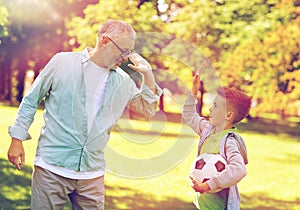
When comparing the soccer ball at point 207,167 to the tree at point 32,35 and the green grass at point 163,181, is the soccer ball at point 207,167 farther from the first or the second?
the tree at point 32,35

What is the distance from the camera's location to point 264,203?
6.47 meters

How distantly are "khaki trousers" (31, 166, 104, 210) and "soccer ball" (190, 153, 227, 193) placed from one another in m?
0.48

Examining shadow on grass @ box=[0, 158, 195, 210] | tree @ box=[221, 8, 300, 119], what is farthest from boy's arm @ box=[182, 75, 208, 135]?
tree @ box=[221, 8, 300, 119]

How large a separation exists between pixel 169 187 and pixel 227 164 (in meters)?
4.16

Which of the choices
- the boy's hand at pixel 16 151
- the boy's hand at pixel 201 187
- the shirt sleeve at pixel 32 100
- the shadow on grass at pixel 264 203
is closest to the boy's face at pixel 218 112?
the boy's hand at pixel 201 187

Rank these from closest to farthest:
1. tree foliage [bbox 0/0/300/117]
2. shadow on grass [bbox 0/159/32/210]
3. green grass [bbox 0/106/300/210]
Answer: shadow on grass [bbox 0/159/32/210]
green grass [bbox 0/106/300/210]
tree foliage [bbox 0/0/300/117]

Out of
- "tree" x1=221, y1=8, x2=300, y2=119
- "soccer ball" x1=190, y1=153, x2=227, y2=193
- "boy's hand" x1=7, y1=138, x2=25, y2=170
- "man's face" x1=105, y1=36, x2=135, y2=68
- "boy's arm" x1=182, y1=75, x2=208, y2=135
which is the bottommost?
"tree" x1=221, y1=8, x2=300, y2=119

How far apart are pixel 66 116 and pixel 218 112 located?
74 centimetres

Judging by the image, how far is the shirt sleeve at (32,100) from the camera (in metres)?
2.81

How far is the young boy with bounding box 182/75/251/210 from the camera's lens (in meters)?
2.79

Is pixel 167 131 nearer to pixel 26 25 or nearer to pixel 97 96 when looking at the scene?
pixel 26 25

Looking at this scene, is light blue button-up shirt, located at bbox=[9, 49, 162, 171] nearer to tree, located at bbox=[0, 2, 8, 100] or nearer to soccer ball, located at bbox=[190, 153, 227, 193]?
soccer ball, located at bbox=[190, 153, 227, 193]

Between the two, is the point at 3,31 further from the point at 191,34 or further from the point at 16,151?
the point at 16,151

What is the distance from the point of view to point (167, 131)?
11.6 metres
